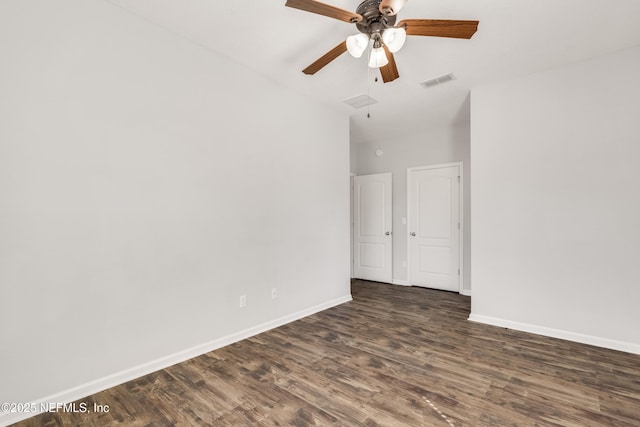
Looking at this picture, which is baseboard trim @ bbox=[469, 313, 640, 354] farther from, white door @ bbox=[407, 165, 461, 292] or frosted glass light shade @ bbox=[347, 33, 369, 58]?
frosted glass light shade @ bbox=[347, 33, 369, 58]

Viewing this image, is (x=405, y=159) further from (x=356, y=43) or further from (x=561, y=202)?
(x=356, y=43)

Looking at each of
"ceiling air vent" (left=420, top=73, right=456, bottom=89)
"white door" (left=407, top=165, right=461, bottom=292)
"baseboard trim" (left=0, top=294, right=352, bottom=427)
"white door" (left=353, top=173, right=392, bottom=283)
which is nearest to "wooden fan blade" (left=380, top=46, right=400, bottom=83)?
"ceiling air vent" (left=420, top=73, right=456, bottom=89)

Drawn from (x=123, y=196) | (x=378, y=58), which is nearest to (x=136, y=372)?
(x=123, y=196)

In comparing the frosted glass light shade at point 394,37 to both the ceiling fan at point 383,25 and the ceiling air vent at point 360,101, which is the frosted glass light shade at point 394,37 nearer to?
the ceiling fan at point 383,25

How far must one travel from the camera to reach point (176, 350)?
2.68 metres

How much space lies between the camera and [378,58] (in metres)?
2.30

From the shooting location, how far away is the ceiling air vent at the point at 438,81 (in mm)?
3406

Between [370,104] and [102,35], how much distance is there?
3099 mm

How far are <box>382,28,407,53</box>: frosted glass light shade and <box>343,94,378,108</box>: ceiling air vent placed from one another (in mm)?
1910

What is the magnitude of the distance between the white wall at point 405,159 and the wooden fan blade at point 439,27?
3460 millimetres

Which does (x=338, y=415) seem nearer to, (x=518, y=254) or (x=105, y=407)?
(x=105, y=407)

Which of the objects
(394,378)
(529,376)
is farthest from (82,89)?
(529,376)

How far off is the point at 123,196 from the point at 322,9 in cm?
200

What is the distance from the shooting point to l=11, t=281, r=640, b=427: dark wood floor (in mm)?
1935
